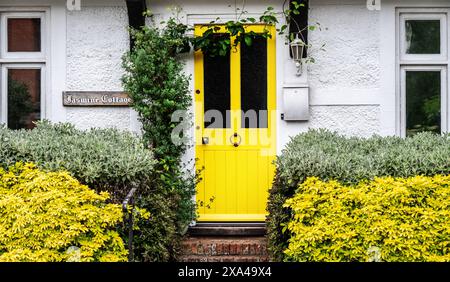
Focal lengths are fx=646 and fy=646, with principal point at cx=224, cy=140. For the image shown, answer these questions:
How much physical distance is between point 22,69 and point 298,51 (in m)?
3.33

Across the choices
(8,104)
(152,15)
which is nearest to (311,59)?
(152,15)

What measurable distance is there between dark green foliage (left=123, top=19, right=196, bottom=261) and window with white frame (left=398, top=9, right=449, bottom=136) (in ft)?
8.52

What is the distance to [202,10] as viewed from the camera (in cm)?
Answer: 768

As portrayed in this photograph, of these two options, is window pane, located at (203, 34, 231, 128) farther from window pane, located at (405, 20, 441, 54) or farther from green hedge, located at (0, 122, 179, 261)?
window pane, located at (405, 20, 441, 54)

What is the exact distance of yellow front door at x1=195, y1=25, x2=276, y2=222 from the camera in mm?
7719

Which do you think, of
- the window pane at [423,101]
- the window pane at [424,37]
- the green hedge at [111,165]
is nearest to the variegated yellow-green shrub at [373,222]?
the green hedge at [111,165]

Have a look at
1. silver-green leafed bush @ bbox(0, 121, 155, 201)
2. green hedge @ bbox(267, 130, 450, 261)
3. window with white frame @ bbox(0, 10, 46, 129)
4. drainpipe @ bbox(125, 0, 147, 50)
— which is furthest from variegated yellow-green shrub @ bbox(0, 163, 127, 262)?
drainpipe @ bbox(125, 0, 147, 50)

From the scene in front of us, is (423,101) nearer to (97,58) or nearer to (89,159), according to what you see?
(97,58)

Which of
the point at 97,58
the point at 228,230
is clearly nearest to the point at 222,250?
the point at 228,230

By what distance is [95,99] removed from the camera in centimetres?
768

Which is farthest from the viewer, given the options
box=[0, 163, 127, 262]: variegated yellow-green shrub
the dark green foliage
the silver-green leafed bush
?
the dark green foliage

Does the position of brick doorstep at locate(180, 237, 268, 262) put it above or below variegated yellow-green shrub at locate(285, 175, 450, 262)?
below
